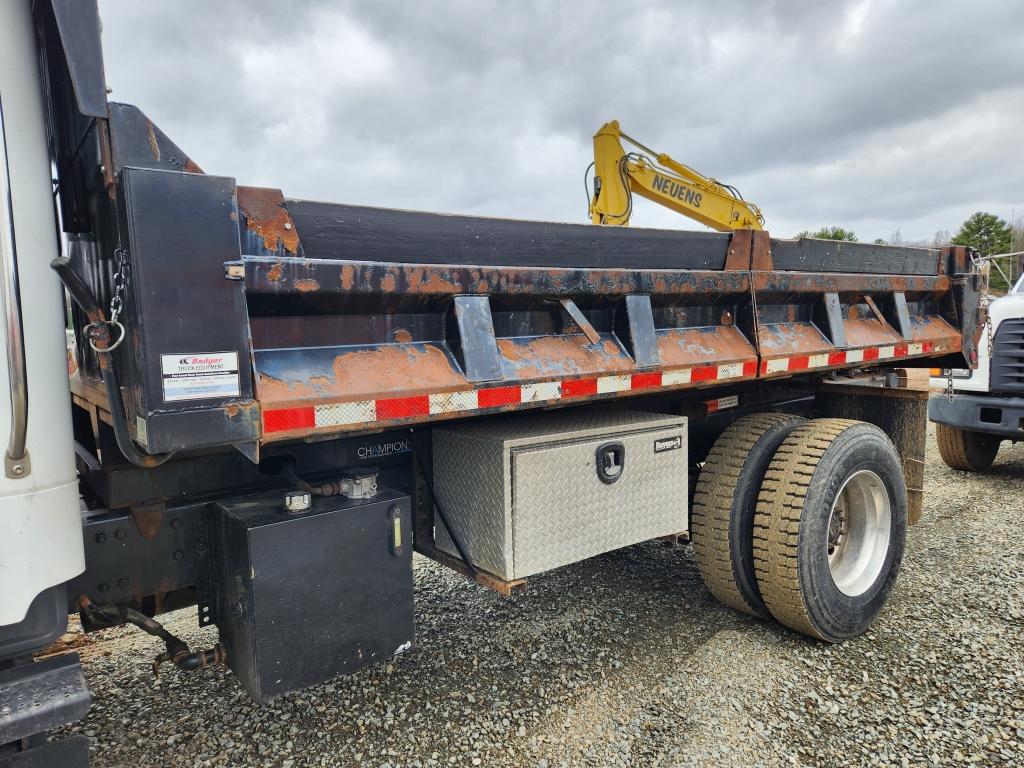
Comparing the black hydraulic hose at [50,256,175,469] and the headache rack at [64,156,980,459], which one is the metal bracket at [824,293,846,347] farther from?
the black hydraulic hose at [50,256,175,469]

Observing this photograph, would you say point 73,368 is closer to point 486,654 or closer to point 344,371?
point 344,371

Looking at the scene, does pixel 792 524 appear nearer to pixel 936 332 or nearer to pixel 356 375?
pixel 936 332

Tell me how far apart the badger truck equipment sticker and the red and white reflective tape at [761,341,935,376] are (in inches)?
89.7

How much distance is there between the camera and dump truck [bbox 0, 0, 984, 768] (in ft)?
5.38

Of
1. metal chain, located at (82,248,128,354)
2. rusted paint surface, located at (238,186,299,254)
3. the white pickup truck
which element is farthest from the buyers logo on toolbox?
the white pickup truck

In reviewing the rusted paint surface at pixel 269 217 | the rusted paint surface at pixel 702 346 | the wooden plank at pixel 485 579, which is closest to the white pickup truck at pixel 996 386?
the rusted paint surface at pixel 702 346

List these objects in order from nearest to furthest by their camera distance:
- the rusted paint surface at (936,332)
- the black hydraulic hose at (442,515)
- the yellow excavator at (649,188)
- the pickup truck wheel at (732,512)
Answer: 1. the black hydraulic hose at (442,515)
2. the pickup truck wheel at (732,512)
3. the rusted paint surface at (936,332)
4. the yellow excavator at (649,188)

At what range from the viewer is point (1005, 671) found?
3139 millimetres

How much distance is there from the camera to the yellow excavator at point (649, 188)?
8352mm

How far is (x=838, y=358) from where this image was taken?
137 inches

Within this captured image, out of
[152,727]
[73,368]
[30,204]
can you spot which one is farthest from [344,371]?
[152,727]

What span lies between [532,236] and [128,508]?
1.58 meters

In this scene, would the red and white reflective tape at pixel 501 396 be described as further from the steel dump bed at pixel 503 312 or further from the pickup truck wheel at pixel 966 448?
the pickup truck wheel at pixel 966 448

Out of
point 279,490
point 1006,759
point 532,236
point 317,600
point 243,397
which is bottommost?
point 1006,759
